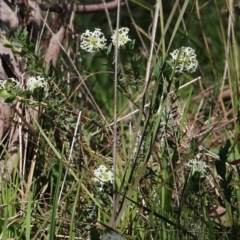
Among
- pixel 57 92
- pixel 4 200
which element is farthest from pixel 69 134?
pixel 4 200

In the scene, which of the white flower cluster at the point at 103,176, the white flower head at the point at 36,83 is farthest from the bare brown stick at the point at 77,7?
the white flower cluster at the point at 103,176

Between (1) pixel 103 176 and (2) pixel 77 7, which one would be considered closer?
(1) pixel 103 176

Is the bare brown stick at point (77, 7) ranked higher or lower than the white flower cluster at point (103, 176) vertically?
higher

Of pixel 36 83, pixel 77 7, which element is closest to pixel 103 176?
pixel 36 83

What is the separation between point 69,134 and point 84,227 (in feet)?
1.10

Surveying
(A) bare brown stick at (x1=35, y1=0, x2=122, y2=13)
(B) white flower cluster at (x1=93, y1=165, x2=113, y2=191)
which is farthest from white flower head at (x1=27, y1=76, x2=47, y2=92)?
(A) bare brown stick at (x1=35, y1=0, x2=122, y2=13)

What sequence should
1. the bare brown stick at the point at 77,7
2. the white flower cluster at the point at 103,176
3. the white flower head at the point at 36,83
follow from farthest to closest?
the bare brown stick at the point at 77,7
the white flower head at the point at 36,83
the white flower cluster at the point at 103,176

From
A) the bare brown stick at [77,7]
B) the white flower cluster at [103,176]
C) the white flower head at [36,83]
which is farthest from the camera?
the bare brown stick at [77,7]

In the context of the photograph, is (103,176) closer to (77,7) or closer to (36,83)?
(36,83)

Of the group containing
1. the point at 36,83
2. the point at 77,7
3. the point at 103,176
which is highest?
the point at 77,7

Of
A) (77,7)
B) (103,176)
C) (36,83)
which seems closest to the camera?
(103,176)

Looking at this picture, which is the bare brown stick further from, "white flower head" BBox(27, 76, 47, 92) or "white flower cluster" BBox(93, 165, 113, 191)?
"white flower cluster" BBox(93, 165, 113, 191)

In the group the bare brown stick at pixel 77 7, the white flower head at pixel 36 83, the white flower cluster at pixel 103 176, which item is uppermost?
the bare brown stick at pixel 77 7

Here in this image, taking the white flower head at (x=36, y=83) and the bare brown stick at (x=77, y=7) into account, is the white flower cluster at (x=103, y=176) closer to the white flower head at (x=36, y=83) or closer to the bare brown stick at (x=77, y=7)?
the white flower head at (x=36, y=83)
